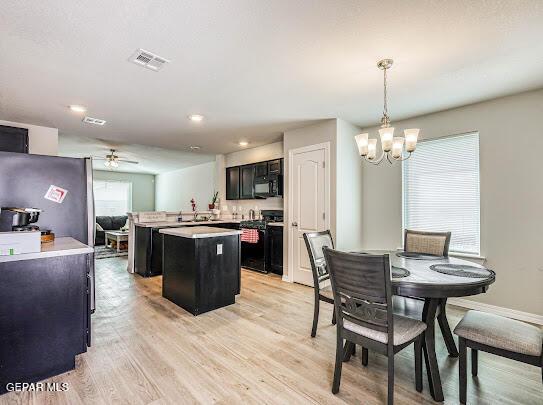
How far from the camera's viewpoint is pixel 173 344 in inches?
95.3

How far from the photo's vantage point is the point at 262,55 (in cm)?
227

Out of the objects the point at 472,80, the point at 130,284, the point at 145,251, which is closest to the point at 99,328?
the point at 130,284

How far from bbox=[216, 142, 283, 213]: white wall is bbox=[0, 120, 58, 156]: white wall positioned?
3.21m

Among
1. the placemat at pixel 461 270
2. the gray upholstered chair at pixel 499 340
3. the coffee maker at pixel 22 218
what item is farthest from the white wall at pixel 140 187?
the gray upholstered chair at pixel 499 340

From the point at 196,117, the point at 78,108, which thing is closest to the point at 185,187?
the point at 196,117

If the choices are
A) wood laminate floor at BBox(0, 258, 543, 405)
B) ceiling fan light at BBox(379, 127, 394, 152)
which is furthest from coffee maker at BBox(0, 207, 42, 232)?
ceiling fan light at BBox(379, 127, 394, 152)

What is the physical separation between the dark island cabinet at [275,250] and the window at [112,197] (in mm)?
7497

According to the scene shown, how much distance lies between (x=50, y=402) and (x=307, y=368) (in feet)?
5.52

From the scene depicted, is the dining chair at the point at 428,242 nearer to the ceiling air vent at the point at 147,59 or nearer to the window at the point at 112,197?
the ceiling air vent at the point at 147,59

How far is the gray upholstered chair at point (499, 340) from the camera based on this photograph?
154 cm

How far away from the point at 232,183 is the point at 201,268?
348cm

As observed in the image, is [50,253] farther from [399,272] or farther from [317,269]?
[399,272]

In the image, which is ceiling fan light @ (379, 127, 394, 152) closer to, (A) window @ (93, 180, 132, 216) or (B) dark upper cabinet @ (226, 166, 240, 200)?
(B) dark upper cabinet @ (226, 166, 240, 200)

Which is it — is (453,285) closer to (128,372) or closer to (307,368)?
(307,368)
